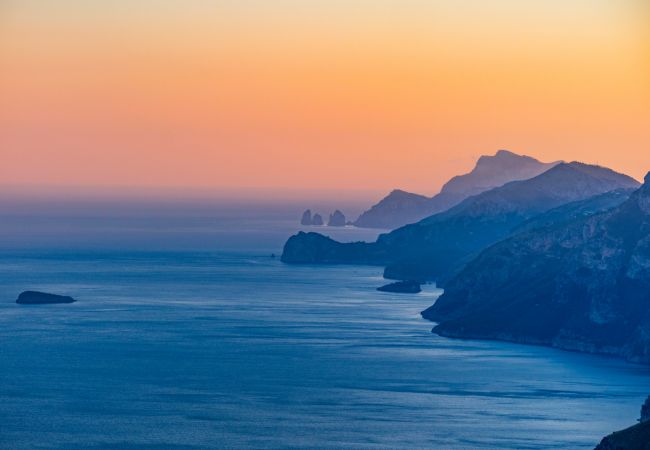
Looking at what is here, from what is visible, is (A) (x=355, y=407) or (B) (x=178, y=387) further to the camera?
(B) (x=178, y=387)

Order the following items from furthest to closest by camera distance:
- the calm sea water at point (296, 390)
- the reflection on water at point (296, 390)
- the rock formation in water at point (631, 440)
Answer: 1. the reflection on water at point (296, 390)
2. the calm sea water at point (296, 390)
3. the rock formation in water at point (631, 440)

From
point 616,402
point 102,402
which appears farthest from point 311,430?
point 616,402

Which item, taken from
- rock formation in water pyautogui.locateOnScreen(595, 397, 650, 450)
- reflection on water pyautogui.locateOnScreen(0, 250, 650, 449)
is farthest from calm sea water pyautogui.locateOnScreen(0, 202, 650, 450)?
rock formation in water pyautogui.locateOnScreen(595, 397, 650, 450)

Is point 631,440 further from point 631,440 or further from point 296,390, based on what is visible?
point 296,390

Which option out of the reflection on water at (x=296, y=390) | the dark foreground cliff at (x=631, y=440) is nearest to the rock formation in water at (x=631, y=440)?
the dark foreground cliff at (x=631, y=440)

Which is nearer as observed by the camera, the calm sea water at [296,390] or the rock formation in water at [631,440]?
the rock formation in water at [631,440]

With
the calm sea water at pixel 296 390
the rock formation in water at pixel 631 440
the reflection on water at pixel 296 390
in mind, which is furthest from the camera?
the reflection on water at pixel 296 390

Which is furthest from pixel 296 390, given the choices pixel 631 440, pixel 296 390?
pixel 631 440

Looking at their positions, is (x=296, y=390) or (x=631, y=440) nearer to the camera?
(x=631, y=440)

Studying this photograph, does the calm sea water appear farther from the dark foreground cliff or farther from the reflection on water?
the dark foreground cliff

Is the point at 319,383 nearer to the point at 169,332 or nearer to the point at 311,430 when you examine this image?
the point at 311,430

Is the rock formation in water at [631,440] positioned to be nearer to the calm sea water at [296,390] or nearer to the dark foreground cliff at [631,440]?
the dark foreground cliff at [631,440]
